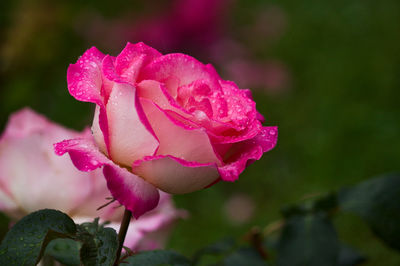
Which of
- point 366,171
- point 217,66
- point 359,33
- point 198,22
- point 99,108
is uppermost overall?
point 99,108

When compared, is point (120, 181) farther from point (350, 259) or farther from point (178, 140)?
point (350, 259)

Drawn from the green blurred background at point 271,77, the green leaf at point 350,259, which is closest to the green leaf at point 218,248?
the green leaf at point 350,259

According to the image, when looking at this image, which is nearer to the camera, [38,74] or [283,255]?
[283,255]

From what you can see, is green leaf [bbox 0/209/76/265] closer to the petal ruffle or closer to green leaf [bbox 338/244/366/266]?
the petal ruffle

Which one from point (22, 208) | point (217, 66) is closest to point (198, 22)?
point (217, 66)

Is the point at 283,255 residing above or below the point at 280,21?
above

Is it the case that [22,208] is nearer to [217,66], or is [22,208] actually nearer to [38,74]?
[38,74]

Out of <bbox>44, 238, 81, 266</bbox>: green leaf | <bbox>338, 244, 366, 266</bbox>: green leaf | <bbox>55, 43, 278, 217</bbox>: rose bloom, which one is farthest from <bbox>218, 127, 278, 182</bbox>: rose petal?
<bbox>338, 244, 366, 266</bbox>: green leaf
